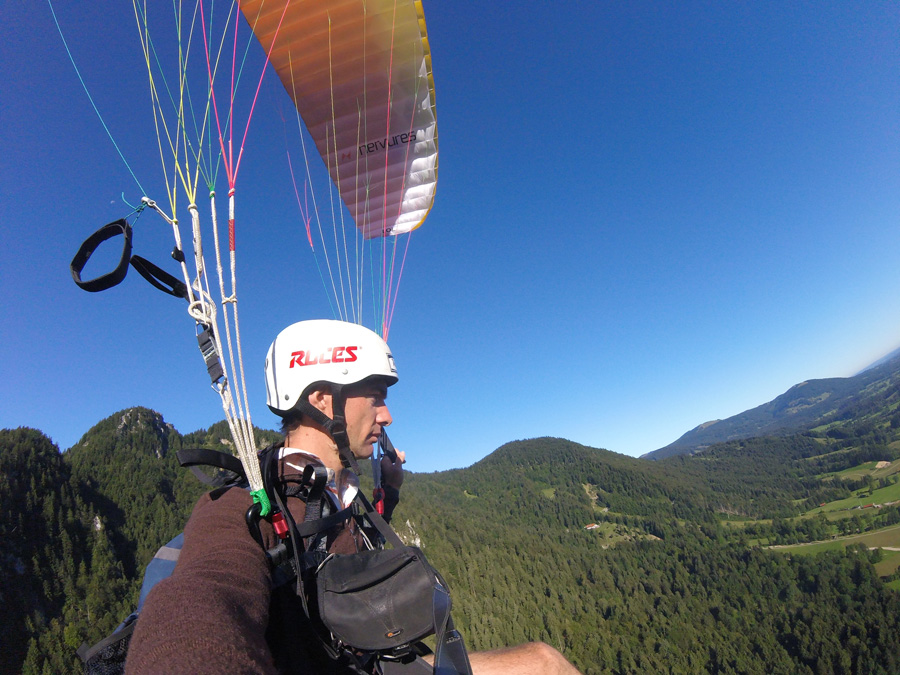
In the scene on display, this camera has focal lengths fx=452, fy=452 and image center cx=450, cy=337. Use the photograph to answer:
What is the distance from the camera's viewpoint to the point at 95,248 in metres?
1.98

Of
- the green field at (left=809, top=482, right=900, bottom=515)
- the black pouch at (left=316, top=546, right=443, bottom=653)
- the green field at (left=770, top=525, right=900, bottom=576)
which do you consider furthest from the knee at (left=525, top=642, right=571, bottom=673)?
the green field at (left=809, top=482, right=900, bottom=515)

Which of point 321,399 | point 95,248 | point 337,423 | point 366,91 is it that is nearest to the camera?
point 95,248

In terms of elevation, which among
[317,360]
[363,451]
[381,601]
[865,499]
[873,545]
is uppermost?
[317,360]

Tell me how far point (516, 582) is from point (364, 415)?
4697 inches

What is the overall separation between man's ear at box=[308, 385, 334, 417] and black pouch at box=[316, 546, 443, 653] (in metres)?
1.20

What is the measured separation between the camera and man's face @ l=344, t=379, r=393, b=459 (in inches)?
110

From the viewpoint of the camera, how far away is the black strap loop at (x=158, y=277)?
2057 millimetres

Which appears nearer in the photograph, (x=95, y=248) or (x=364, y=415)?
(x=95, y=248)

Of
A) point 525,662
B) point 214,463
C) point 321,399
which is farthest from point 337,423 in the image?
point 525,662

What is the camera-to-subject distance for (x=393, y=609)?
1674 millimetres

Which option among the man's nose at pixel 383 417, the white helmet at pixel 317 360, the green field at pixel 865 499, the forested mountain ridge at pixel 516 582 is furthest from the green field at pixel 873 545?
the white helmet at pixel 317 360

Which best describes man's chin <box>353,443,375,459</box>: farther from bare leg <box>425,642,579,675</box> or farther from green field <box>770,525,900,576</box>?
green field <box>770,525,900,576</box>

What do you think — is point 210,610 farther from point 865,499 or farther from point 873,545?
point 865,499

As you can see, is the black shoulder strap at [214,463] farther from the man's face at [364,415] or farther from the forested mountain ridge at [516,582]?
the forested mountain ridge at [516,582]
